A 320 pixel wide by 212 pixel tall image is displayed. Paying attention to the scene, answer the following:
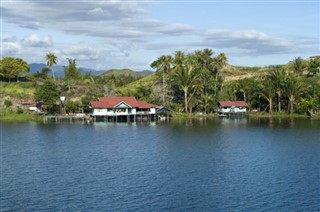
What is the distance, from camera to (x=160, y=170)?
151 ft

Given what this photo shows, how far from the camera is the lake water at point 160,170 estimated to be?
115ft

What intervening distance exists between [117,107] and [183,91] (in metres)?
22.0

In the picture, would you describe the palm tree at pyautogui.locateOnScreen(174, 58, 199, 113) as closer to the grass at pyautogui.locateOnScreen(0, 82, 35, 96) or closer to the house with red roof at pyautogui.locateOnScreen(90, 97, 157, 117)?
the house with red roof at pyautogui.locateOnScreen(90, 97, 157, 117)

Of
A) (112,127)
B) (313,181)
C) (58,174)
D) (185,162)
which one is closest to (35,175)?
(58,174)

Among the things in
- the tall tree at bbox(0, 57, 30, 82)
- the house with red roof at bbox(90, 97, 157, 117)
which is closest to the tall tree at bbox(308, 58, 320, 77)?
the house with red roof at bbox(90, 97, 157, 117)

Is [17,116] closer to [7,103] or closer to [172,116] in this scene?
[7,103]

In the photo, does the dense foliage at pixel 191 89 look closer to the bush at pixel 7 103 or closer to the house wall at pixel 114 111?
the bush at pixel 7 103

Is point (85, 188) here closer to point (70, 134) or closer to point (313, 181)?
point (313, 181)

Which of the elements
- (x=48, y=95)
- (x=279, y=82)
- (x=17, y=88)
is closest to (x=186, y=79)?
(x=279, y=82)

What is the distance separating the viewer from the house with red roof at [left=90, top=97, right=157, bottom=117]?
97.2 m

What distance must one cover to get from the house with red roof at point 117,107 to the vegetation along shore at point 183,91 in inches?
266

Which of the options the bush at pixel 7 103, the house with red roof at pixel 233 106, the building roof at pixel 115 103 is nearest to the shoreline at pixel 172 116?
the house with red roof at pixel 233 106

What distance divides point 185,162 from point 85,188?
47.1 feet

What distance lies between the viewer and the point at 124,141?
6612 cm
